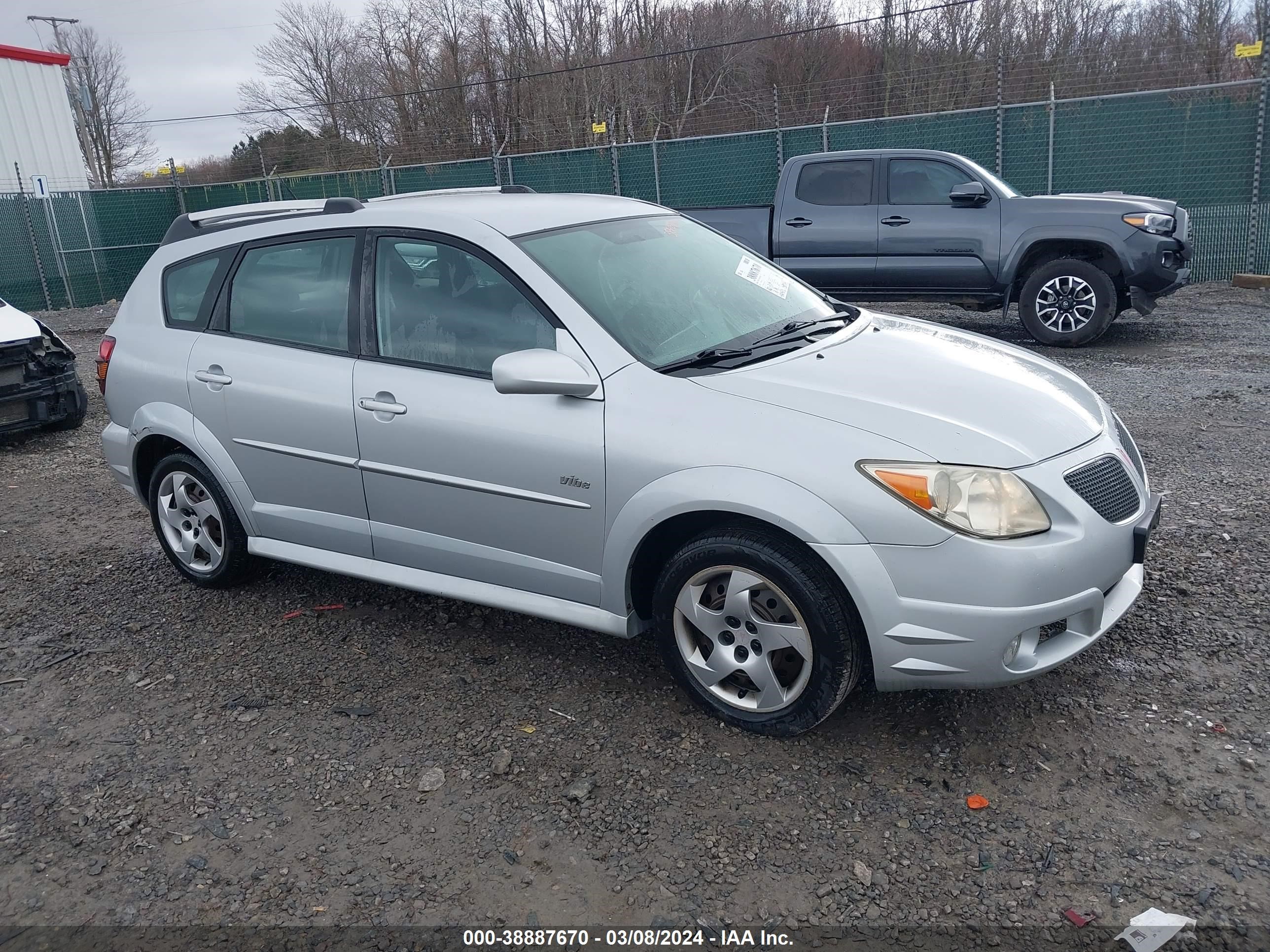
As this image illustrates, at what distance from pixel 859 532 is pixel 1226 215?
12953 mm

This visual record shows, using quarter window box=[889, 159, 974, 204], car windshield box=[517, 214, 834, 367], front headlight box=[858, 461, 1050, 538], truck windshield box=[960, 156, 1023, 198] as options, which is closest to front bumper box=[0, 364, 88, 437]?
car windshield box=[517, 214, 834, 367]

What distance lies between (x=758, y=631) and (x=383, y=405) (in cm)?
169

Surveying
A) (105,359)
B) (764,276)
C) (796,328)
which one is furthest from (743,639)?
(105,359)

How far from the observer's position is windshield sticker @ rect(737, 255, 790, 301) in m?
4.25

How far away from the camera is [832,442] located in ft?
9.92

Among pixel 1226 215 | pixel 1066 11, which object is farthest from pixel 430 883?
pixel 1066 11

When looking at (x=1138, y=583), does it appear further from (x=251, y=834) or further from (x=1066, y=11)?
(x=1066, y=11)

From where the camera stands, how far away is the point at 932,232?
10.1m

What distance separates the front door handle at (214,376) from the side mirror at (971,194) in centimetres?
770

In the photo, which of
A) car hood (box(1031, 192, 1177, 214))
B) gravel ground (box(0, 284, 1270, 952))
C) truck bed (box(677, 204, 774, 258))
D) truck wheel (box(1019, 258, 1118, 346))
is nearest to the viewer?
gravel ground (box(0, 284, 1270, 952))

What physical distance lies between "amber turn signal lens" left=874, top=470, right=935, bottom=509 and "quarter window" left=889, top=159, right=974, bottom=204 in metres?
7.88

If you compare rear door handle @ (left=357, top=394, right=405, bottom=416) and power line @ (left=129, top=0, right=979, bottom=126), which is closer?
rear door handle @ (left=357, top=394, right=405, bottom=416)

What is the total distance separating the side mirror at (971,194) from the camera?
9.73 m

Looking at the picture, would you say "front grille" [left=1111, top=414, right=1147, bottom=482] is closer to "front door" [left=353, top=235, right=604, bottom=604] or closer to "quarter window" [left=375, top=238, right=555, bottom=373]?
"front door" [left=353, top=235, right=604, bottom=604]
